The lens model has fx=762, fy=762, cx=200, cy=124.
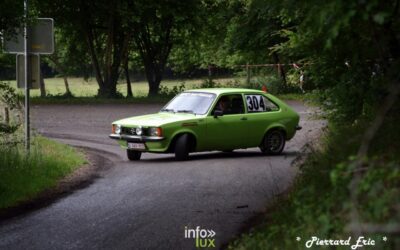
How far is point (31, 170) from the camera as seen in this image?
555 inches

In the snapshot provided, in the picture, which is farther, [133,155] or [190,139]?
[133,155]

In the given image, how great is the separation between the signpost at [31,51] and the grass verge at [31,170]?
0.61 m

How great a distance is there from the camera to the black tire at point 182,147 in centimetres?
1675

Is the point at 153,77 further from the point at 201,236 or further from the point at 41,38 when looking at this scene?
the point at 201,236

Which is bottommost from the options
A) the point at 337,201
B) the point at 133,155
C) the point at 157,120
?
the point at 133,155

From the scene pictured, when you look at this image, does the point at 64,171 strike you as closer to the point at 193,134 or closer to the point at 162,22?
the point at 193,134

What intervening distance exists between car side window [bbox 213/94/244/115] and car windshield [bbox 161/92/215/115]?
227 mm

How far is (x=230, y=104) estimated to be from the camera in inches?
707

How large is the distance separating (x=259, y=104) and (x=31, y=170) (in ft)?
21.2

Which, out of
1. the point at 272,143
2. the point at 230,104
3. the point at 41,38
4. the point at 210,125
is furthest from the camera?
the point at 272,143

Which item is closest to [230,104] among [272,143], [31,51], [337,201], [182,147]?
[272,143]

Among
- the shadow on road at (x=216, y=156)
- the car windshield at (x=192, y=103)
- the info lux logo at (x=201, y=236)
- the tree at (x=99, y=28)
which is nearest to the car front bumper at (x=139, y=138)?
the shadow on road at (x=216, y=156)

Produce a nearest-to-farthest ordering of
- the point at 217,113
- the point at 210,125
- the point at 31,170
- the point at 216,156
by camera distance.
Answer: the point at 31,170 < the point at 210,125 < the point at 217,113 < the point at 216,156

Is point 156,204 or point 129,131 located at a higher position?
point 129,131
